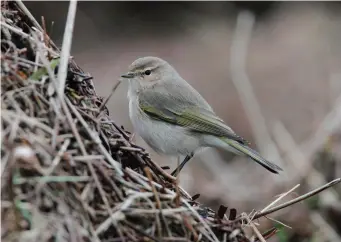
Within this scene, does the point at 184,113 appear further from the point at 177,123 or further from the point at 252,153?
the point at 252,153

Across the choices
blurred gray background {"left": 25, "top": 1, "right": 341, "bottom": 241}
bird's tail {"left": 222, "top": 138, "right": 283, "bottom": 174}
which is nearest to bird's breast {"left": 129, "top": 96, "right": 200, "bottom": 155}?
bird's tail {"left": 222, "top": 138, "right": 283, "bottom": 174}

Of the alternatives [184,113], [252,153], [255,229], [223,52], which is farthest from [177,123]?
[223,52]

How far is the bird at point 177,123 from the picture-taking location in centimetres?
559

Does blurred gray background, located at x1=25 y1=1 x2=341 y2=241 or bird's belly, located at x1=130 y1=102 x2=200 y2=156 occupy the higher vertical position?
bird's belly, located at x1=130 y1=102 x2=200 y2=156

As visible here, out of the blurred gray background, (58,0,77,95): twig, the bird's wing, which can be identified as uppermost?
(58,0,77,95): twig

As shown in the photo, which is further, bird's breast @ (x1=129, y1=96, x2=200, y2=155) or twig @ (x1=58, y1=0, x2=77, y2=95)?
bird's breast @ (x1=129, y1=96, x2=200, y2=155)

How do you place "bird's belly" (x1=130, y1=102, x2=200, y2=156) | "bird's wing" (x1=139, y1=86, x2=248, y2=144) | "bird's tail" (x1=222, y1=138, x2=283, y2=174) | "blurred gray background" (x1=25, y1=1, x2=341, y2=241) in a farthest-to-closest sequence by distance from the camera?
1. "blurred gray background" (x1=25, y1=1, x2=341, y2=241)
2. "bird's wing" (x1=139, y1=86, x2=248, y2=144)
3. "bird's belly" (x1=130, y1=102, x2=200, y2=156)
4. "bird's tail" (x1=222, y1=138, x2=283, y2=174)

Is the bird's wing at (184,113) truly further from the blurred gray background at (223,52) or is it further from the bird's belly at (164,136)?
the blurred gray background at (223,52)

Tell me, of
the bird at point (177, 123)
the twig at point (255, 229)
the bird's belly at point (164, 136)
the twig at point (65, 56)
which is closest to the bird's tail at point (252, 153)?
the bird at point (177, 123)

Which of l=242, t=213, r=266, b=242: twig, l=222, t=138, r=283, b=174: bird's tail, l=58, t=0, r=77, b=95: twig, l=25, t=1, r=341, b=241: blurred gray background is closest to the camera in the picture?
l=58, t=0, r=77, b=95: twig

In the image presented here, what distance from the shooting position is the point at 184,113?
5730mm

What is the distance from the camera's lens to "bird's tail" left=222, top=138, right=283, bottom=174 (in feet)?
16.6

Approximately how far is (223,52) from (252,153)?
9929 millimetres

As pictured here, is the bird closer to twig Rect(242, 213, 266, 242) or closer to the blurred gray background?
twig Rect(242, 213, 266, 242)
